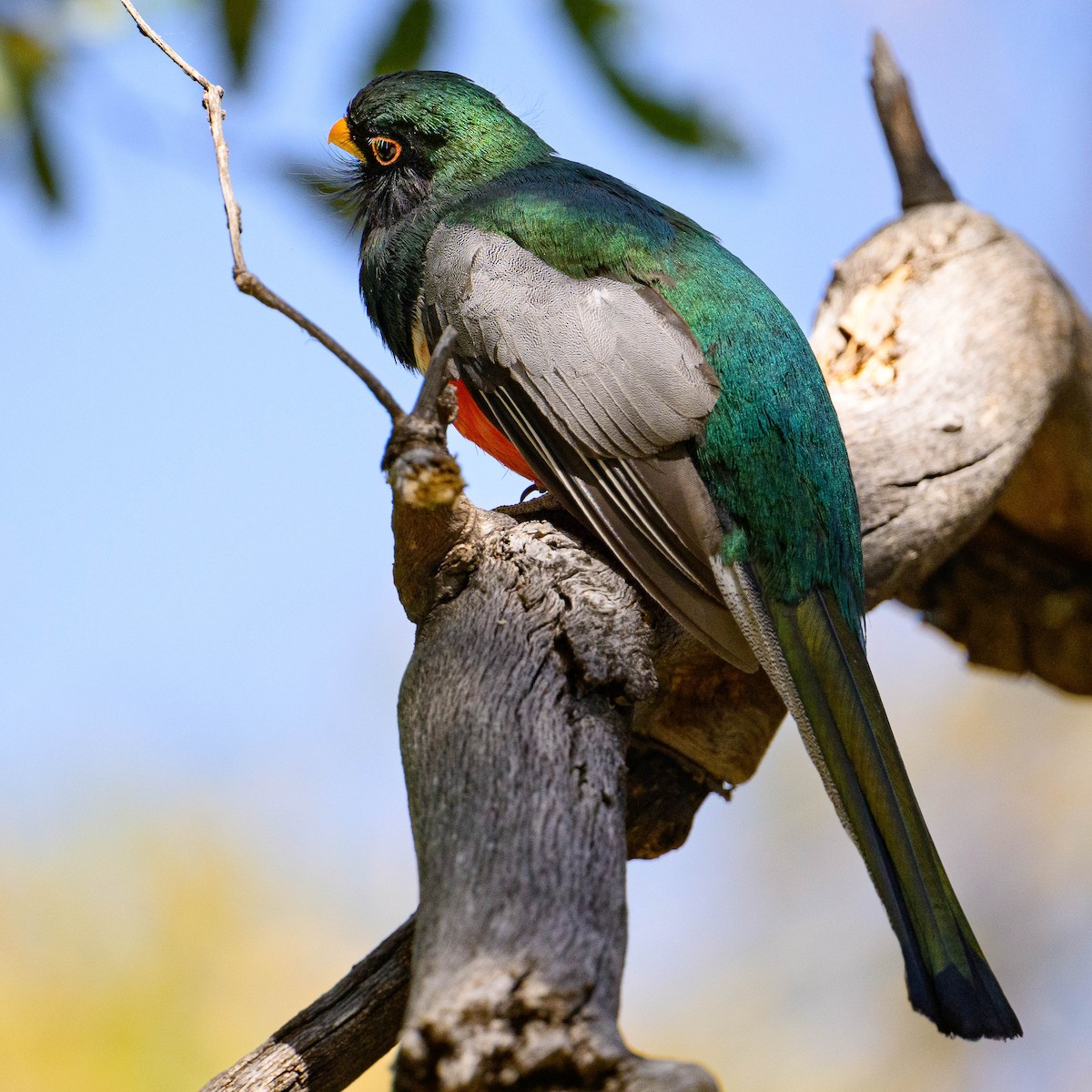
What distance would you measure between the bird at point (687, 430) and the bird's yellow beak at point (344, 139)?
0.56 m

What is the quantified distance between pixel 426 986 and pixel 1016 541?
3.88 meters

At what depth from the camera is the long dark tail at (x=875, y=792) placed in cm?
230

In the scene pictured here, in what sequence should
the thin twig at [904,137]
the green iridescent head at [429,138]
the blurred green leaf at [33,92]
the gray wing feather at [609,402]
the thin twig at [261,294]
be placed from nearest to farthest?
the thin twig at [261,294] → the gray wing feather at [609,402] → the blurred green leaf at [33,92] → the green iridescent head at [429,138] → the thin twig at [904,137]

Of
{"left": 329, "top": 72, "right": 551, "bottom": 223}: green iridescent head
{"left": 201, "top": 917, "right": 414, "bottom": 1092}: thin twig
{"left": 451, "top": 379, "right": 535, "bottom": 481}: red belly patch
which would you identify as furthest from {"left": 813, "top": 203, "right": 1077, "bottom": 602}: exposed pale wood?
{"left": 201, "top": 917, "right": 414, "bottom": 1092}: thin twig

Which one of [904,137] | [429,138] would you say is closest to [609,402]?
[429,138]

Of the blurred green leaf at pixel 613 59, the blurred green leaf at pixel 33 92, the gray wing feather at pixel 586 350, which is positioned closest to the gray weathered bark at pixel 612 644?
the gray wing feather at pixel 586 350

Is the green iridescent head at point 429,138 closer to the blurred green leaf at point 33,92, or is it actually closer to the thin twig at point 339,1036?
the blurred green leaf at point 33,92

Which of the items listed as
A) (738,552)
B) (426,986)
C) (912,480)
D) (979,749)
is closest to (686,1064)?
(426,986)

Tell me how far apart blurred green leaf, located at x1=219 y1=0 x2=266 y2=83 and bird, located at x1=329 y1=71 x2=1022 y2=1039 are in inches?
26.7

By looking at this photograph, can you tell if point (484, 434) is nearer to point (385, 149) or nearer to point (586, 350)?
point (586, 350)

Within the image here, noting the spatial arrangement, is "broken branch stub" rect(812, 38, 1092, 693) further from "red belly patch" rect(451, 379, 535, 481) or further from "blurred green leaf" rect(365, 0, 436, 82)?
"blurred green leaf" rect(365, 0, 436, 82)

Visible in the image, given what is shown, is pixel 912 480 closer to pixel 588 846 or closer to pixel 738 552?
pixel 738 552

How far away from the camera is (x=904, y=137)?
4.98 meters

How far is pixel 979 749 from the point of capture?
8.23 meters
